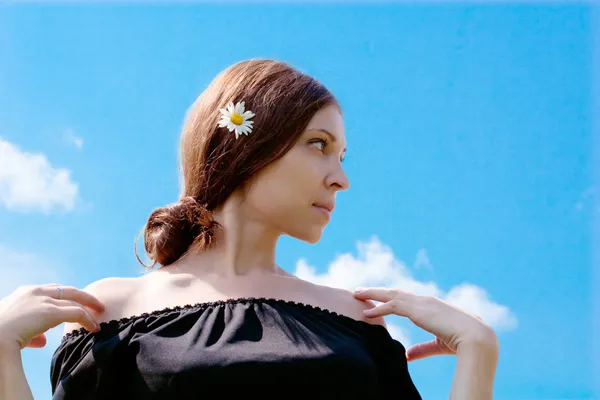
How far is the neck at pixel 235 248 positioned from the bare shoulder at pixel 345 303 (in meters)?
0.19

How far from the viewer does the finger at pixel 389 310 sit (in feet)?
7.88

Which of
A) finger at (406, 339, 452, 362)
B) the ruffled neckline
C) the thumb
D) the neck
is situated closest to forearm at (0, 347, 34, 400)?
the thumb

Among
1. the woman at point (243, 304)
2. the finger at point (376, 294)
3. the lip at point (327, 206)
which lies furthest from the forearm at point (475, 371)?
the lip at point (327, 206)

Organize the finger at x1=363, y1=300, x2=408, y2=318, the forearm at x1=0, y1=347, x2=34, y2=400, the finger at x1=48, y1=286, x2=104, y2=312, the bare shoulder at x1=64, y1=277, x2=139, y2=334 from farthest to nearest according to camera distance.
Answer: the finger at x1=363, y1=300, x2=408, y2=318 → the bare shoulder at x1=64, y1=277, x2=139, y2=334 → the finger at x1=48, y1=286, x2=104, y2=312 → the forearm at x1=0, y1=347, x2=34, y2=400

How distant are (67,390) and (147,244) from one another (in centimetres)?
56

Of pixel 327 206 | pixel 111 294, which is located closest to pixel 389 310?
pixel 327 206

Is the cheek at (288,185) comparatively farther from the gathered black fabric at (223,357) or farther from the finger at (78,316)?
the finger at (78,316)

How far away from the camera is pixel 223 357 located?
2109 millimetres

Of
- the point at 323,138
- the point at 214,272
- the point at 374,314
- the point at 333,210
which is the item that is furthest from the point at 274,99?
the point at 374,314

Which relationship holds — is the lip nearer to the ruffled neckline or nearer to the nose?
the nose

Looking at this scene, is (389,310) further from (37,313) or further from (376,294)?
(37,313)

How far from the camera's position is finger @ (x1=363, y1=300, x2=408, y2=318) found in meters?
2.40

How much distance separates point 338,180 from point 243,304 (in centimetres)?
49

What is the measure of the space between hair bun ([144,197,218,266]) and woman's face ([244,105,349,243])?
160mm
